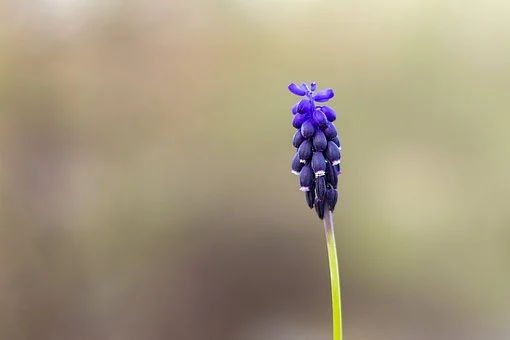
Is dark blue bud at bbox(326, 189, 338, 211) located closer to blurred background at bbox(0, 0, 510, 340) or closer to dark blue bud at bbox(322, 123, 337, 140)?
dark blue bud at bbox(322, 123, 337, 140)

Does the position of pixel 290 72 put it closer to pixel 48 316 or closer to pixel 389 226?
pixel 389 226

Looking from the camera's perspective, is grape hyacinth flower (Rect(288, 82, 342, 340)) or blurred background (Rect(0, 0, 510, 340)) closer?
grape hyacinth flower (Rect(288, 82, 342, 340))

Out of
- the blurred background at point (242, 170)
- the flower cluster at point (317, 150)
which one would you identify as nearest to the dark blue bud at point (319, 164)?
the flower cluster at point (317, 150)

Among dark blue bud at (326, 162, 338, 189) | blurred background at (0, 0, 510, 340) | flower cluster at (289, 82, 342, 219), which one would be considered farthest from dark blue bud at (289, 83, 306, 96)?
blurred background at (0, 0, 510, 340)

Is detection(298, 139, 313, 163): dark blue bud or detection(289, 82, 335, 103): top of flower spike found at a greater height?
detection(289, 82, 335, 103): top of flower spike

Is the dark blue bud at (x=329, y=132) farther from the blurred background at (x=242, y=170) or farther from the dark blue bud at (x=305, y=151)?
the blurred background at (x=242, y=170)

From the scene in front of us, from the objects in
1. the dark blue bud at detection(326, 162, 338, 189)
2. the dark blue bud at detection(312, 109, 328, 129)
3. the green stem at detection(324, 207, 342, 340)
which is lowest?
the green stem at detection(324, 207, 342, 340)

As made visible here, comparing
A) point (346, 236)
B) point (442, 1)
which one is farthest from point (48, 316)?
point (442, 1)
